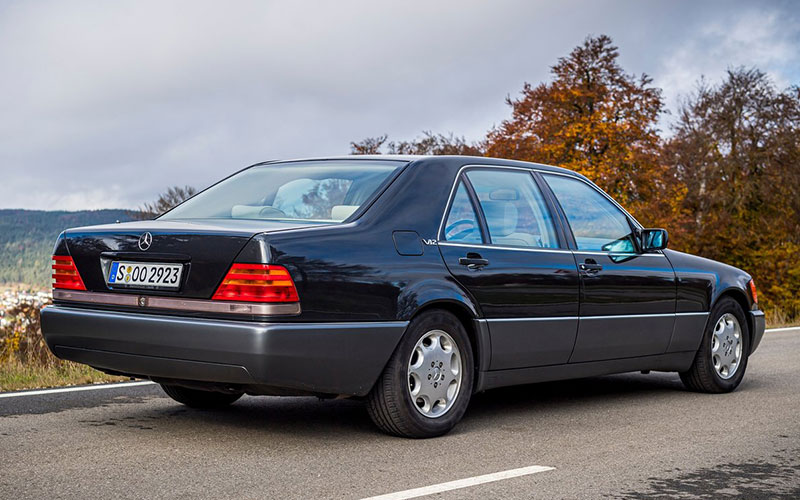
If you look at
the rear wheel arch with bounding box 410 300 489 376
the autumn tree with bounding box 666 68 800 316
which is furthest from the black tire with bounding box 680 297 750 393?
the autumn tree with bounding box 666 68 800 316

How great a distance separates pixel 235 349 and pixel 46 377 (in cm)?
418

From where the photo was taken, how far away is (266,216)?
6305 millimetres

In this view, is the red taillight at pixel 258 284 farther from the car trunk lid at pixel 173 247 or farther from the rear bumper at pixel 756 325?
the rear bumper at pixel 756 325

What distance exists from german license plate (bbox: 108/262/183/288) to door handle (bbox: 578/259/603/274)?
286 cm

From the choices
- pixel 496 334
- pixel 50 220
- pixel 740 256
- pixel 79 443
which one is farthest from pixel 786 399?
pixel 50 220

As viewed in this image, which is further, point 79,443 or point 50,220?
point 50,220

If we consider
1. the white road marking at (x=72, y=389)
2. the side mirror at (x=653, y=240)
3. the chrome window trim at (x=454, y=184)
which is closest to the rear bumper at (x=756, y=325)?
the side mirror at (x=653, y=240)

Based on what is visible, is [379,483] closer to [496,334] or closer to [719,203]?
[496,334]

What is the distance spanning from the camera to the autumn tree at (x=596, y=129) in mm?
33500

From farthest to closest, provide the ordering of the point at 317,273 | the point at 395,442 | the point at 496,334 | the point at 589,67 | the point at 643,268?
the point at 589,67 < the point at 643,268 < the point at 496,334 < the point at 395,442 < the point at 317,273

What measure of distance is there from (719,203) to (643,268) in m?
30.2

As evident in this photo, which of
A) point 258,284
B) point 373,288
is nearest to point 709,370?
point 373,288

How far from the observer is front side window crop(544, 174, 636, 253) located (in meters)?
7.40

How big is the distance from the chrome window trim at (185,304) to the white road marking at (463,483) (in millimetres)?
1179
